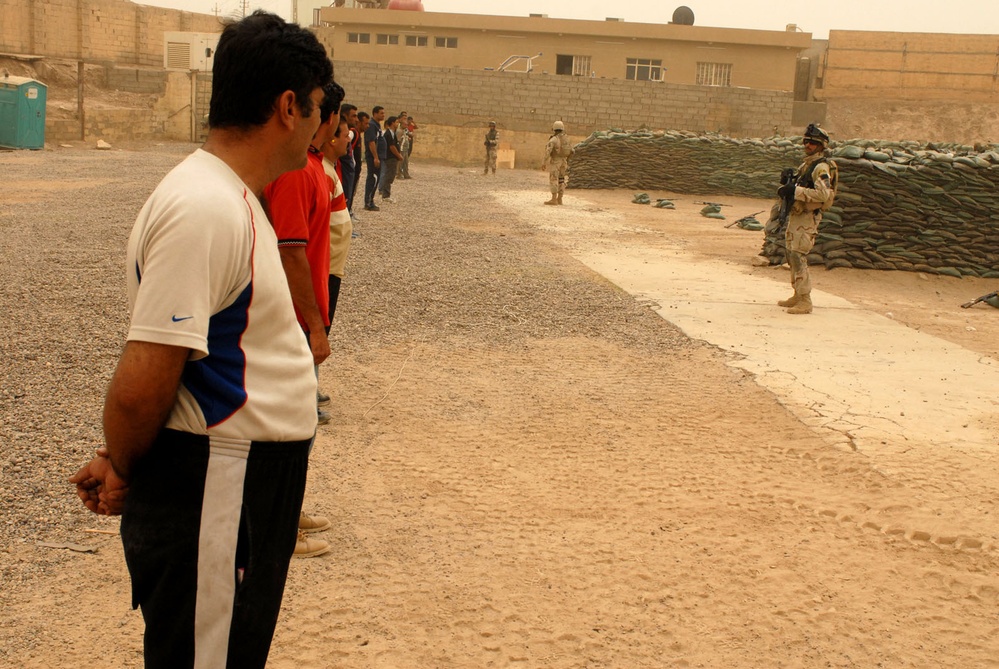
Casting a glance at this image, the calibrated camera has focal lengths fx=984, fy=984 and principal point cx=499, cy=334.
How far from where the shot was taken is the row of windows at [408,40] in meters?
41.3

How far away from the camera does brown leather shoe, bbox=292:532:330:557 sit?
3.65 metres

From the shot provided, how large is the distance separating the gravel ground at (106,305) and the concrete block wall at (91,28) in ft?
84.0

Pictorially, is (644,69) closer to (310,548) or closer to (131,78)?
(131,78)

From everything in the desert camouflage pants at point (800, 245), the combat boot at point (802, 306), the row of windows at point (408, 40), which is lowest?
the combat boot at point (802, 306)

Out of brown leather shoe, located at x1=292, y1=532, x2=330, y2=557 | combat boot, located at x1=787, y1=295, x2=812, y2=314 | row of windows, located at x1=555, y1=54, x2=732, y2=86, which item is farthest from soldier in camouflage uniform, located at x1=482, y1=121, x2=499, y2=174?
brown leather shoe, located at x1=292, y1=532, x2=330, y2=557

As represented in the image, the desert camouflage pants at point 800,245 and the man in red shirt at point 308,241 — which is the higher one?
the man in red shirt at point 308,241

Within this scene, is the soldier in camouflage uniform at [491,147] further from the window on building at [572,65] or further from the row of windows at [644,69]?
the window on building at [572,65]

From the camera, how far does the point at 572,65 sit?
40.8m

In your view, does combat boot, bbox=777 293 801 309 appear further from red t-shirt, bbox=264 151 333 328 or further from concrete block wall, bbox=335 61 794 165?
concrete block wall, bbox=335 61 794 165

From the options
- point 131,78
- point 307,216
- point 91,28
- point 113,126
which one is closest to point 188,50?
point 131,78

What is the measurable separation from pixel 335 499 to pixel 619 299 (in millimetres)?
5612

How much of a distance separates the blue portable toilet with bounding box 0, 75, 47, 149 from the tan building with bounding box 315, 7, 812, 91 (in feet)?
60.4

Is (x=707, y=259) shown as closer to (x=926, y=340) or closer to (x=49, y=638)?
(x=926, y=340)

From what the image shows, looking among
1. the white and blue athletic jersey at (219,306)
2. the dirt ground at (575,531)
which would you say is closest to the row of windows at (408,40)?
the dirt ground at (575,531)
